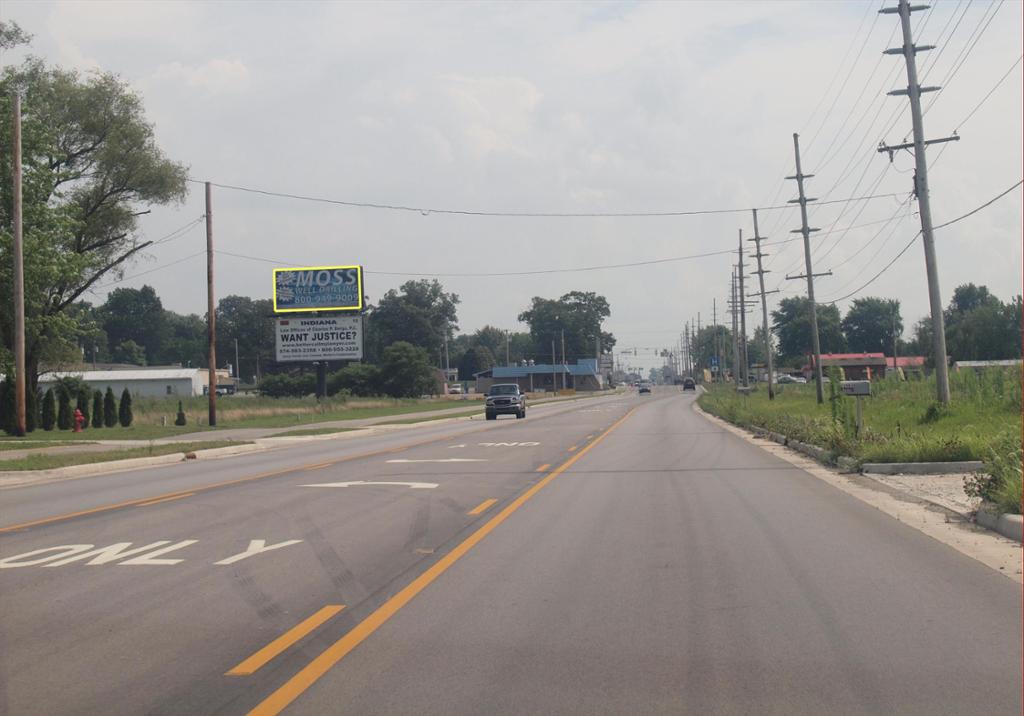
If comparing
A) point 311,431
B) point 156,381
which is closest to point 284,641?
point 311,431

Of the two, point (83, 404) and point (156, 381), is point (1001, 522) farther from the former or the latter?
point (156, 381)

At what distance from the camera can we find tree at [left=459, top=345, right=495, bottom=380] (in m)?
185

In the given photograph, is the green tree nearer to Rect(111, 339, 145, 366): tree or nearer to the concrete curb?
Rect(111, 339, 145, 366): tree

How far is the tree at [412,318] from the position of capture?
501ft

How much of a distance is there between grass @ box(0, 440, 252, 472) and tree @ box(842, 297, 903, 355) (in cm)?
12246

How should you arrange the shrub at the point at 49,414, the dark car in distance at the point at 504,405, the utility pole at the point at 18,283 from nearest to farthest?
the utility pole at the point at 18,283
the shrub at the point at 49,414
the dark car in distance at the point at 504,405

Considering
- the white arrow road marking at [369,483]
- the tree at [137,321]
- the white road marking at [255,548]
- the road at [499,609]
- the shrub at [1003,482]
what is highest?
the tree at [137,321]

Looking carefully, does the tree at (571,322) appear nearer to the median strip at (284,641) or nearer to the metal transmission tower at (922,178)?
the metal transmission tower at (922,178)

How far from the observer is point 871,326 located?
140 metres

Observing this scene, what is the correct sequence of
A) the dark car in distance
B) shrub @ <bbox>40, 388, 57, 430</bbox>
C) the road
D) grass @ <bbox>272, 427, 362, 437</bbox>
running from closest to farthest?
the road
grass @ <bbox>272, 427, 362, 437</bbox>
shrub @ <bbox>40, 388, 57, 430</bbox>
the dark car in distance

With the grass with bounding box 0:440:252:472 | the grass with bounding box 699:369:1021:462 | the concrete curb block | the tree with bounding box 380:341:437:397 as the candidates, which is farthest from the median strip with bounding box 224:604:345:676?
the tree with bounding box 380:341:437:397

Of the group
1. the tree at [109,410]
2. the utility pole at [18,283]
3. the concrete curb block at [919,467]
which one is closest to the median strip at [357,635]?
the concrete curb block at [919,467]

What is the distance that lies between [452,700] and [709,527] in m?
6.68

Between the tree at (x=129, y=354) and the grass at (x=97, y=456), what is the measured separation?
5217 inches
